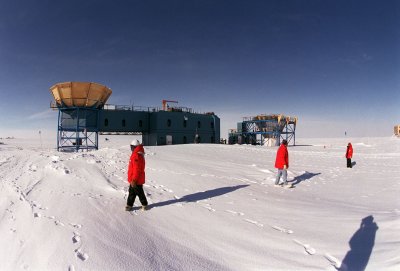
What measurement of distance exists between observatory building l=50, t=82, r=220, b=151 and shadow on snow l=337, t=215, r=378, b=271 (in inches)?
1166

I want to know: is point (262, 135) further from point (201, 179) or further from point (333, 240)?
point (333, 240)

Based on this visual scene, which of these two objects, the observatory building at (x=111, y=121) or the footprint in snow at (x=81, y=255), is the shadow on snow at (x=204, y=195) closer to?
the footprint in snow at (x=81, y=255)

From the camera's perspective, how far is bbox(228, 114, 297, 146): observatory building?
43.8 m

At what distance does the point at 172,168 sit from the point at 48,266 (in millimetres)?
8091

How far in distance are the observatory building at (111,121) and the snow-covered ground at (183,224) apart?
21.9 meters

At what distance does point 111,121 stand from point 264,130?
959 inches

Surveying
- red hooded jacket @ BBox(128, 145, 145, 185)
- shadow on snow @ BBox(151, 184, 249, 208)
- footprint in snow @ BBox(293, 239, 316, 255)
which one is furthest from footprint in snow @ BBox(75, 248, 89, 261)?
footprint in snow @ BBox(293, 239, 316, 255)

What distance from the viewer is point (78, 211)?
224 inches

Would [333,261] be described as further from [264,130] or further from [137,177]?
[264,130]

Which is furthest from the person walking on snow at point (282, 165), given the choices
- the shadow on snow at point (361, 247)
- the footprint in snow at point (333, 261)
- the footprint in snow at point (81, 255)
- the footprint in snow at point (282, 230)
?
the footprint in snow at point (81, 255)

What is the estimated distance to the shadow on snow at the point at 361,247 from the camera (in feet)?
13.2

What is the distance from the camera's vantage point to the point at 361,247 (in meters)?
4.64

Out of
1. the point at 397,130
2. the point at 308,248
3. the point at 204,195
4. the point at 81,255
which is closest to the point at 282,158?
the point at 204,195

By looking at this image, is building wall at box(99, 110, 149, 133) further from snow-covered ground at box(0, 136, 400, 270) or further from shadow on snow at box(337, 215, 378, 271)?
shadow on snow at box(337, 215, 378, 271)
